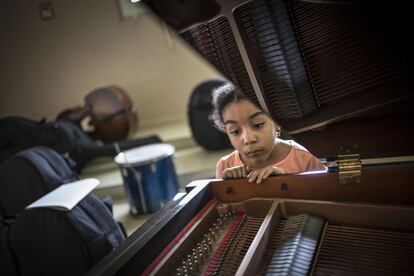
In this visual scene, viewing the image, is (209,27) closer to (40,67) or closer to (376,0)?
(376,0)

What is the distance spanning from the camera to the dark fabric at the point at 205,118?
12.4 ft

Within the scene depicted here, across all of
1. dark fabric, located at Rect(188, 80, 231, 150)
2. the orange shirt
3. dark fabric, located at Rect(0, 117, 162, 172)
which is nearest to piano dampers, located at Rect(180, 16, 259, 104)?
the orange shirt

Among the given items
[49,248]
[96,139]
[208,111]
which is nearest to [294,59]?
[49,248]

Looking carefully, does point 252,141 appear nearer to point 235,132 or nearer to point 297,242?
point 235,132

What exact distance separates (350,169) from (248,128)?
A: 0.49 m

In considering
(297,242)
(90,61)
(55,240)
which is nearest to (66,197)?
(55,240)

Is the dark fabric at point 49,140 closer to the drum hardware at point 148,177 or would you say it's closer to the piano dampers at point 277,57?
the drum hardware at point 148,177

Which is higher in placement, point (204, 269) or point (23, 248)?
point (204, 269)

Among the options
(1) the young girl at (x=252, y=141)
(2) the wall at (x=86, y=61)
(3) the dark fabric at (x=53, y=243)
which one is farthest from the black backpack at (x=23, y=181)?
(2) the wall at (x=86, y=61)

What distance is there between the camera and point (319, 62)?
1.10 m

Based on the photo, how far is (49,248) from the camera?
5.86 feet

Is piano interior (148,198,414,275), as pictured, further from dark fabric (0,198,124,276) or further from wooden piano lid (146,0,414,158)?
dark fabric (0,198,124,276)

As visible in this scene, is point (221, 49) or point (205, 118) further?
point (205, 118)

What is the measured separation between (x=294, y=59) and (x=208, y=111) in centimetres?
271
